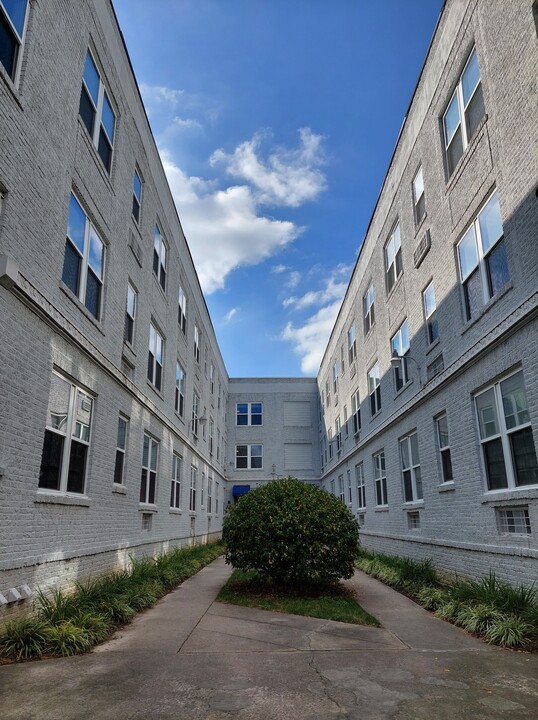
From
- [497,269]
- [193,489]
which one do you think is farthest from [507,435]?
[193,489]

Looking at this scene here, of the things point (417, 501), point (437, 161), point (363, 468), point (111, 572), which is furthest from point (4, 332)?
point (363, 468)

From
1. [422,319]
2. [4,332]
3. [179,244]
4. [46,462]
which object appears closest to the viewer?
[4,332]

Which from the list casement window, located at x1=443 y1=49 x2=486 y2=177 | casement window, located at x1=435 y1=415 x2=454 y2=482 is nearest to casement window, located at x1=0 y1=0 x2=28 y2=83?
casement window, located at x1=443 y1=49 x2=486 y2=177

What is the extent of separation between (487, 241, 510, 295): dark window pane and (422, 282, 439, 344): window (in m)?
2.88

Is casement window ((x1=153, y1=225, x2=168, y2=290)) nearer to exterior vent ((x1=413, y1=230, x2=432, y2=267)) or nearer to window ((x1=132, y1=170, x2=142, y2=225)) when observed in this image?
window ((x1=132, y1=170, x2=142, y2=225))

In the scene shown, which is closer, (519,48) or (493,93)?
(519,48)

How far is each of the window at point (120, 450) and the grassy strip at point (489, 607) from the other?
655 centimetres

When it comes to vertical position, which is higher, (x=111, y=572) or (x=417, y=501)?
(x=417, y=501)

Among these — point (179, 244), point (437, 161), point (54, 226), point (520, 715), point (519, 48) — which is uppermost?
point (179, 244)

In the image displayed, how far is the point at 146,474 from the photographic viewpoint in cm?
1416

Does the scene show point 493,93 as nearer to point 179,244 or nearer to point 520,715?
point 520,715

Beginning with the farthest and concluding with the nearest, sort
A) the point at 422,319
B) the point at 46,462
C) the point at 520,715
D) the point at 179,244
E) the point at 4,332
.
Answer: the point at 179,244, the point at 422,319, the point at 46,462, the point at 4,332, the point at 520,715

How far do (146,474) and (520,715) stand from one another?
1129 cm

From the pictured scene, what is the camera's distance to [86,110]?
10094 mm
